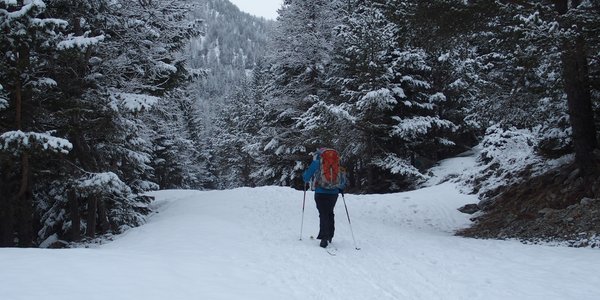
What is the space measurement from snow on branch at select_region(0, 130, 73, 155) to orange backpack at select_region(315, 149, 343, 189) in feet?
17.3

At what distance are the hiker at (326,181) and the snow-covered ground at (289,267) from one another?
55cm

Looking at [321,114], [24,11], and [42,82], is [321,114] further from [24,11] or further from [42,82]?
[24,11]

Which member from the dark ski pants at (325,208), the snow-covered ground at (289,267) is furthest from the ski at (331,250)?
the dark ski pants at (325,208)

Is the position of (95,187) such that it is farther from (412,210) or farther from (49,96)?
(412,210)

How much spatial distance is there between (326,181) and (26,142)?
5.94 meters

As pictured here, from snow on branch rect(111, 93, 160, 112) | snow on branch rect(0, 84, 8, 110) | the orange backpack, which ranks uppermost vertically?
snow on branch rect(111, 93, 160, 112)

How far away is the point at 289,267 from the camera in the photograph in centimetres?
696

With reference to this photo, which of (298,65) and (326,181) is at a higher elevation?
(298,65)

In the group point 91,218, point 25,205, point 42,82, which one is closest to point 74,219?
point 91,218

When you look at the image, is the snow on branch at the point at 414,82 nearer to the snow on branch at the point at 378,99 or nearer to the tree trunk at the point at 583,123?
the snow on branch at the point at 378,99

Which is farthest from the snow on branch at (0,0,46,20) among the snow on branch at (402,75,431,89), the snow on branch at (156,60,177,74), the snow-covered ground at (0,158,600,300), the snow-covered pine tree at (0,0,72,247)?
the snow on branch at (402,75,431,89)

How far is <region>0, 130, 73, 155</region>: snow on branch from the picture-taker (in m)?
8.97

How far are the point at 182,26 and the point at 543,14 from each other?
35.7 ft

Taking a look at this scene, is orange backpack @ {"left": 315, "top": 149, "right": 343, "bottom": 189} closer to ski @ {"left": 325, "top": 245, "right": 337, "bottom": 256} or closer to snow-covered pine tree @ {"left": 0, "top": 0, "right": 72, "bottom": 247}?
ski @ {"left": 325, "top": 245, "right": 337, "bottom": 256}
